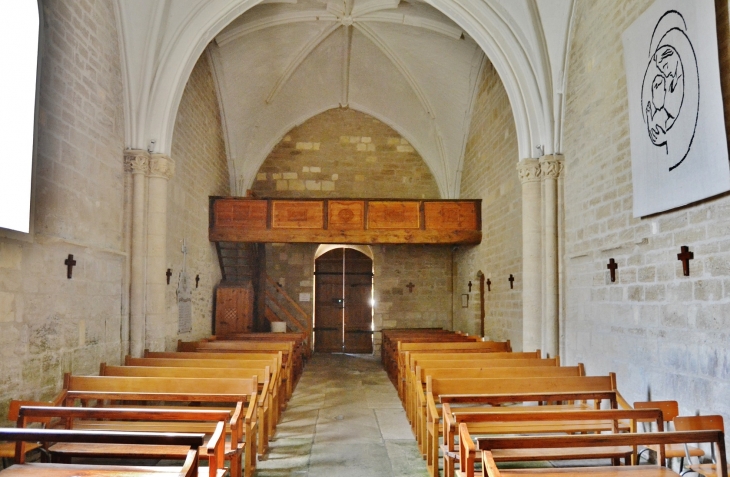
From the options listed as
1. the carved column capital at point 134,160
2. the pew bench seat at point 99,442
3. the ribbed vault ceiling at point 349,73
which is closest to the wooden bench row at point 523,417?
the pew bench seat at point 99,442

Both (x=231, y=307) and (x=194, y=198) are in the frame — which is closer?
(x=194, y=198)

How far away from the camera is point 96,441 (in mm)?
2834

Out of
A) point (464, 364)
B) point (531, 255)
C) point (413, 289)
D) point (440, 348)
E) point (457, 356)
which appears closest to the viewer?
point (464, 364)

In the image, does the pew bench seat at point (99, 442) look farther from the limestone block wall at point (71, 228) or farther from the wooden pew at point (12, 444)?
the limestone block wall at point (71, 228)

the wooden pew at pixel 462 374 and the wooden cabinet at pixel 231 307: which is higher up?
the wooden cabinet at pixel 231 307

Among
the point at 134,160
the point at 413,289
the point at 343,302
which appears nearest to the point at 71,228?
the point at 134,160

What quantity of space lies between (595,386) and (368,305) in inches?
427

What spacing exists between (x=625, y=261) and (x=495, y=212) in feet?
15.8

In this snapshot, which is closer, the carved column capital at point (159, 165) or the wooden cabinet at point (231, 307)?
the carved column capital at point (159, 165)

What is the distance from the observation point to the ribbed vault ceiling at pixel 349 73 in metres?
A: 11.6

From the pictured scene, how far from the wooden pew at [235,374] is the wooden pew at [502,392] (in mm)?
1643

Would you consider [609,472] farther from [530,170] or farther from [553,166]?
[530,170]

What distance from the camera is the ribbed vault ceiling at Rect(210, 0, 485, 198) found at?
37.9 feet

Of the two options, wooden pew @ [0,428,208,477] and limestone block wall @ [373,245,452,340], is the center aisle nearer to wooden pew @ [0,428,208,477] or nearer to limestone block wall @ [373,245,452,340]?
wooden pew @ [0,428,208,477]
